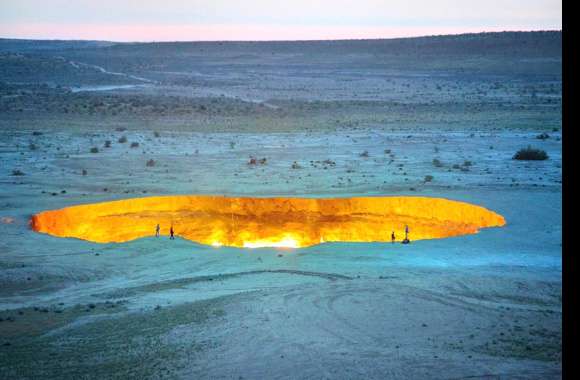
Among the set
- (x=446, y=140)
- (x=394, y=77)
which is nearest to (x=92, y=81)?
(x=394, y=77)

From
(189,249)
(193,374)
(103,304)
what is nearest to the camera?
(193,374)

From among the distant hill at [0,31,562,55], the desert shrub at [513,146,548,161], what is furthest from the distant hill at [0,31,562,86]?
the desert shrub at [513,146,548,161]

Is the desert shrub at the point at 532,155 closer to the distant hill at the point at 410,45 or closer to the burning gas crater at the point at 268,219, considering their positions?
the burning gas crater at the point at 268,219

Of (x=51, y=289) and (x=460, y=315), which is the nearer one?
Answer: (x=460, y=315)

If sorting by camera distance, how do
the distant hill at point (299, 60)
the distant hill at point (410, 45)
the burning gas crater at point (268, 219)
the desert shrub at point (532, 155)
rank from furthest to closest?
the distant hill at point (410, 45) → the distant hill at point (299, 60) → the desert shrub at point (532, 155) → the burning gas crater at point (268, 219)

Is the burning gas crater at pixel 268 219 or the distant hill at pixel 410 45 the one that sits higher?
the distant hill at pixel 410 45

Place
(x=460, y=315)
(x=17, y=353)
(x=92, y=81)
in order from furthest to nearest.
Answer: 1. (x=92, y=81)
2. (x=460, y=315)
3. (x=17, y=353)

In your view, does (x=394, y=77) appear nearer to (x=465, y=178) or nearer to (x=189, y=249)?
(x=465, y=178)

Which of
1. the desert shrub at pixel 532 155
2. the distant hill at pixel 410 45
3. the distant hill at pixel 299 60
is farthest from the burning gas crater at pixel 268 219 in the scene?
the distant hill at pixel 410 45
